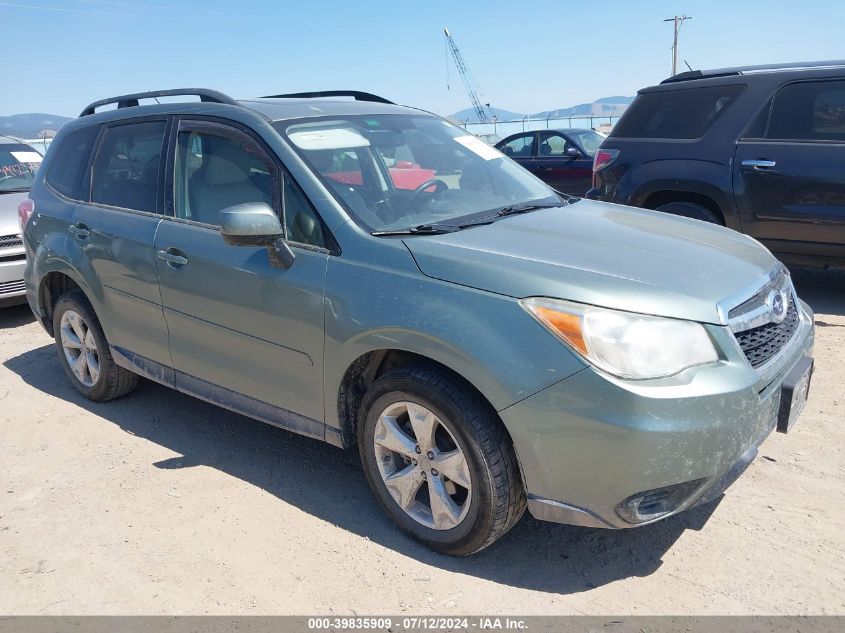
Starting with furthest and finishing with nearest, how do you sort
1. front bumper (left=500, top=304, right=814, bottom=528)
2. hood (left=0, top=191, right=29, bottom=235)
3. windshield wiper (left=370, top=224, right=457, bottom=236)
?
hood (left=0, top=191, right=29, bottom=235), windshield wiper (left=370, top=224, right=457, bottom=236), front bumper (left=500, top=304, right=814, bottom=528)

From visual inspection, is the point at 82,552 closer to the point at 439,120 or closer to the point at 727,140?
the point at 439,120

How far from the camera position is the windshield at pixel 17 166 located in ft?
26.2

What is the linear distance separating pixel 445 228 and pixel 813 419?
237 cm

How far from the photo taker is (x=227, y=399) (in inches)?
144

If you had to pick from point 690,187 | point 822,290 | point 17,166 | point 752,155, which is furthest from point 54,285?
point 822,290

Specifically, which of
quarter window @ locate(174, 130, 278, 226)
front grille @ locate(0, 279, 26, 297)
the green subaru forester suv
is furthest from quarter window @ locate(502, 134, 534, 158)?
quarter window @ locate(174, 130, 278, 226)

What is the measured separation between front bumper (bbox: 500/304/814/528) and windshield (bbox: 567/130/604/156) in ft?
34.8

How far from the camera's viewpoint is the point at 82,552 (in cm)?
313

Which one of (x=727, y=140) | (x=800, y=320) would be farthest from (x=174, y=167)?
(x=727, y=140)

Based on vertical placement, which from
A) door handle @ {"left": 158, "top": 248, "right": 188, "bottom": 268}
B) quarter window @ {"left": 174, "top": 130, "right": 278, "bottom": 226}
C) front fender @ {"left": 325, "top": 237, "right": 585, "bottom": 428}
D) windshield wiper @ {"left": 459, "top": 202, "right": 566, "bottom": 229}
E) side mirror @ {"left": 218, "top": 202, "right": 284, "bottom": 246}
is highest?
quarter window @ {"left": 174, "top": 130, "right": 278, "bottom": 226}

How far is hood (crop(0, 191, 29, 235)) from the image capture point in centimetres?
687

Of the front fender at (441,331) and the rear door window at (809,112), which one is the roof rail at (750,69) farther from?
the front fender at (441,331)

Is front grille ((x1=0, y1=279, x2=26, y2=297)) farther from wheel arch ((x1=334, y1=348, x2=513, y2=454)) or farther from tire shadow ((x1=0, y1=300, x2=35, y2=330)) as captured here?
wheel arch ((x1=334, y1=348, x2=513, y2=454))

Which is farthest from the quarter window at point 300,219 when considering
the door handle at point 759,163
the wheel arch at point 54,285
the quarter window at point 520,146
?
the quarter window at point 520,146
